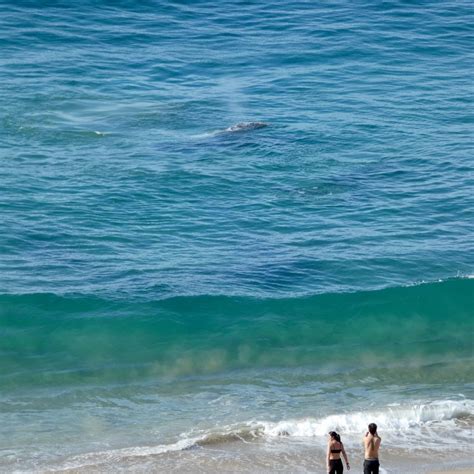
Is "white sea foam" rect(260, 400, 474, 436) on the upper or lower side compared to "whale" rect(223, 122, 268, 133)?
lower

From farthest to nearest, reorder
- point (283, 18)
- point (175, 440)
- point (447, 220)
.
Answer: point (283, 18) → point (447, 220) → point (175, 440)

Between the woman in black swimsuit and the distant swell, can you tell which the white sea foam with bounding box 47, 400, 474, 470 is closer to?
the woman in black swimsuit

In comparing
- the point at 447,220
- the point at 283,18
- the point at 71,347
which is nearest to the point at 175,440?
the point at 71,347

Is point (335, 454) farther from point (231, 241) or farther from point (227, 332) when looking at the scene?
point (231, 241)

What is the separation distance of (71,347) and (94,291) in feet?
7.10

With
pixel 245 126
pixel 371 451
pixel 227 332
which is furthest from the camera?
pixel 245 126

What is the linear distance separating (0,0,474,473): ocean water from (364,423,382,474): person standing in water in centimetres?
140

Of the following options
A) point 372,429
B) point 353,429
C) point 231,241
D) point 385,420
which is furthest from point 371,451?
point 231,241

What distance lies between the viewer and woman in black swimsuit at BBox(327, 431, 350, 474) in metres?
22.6

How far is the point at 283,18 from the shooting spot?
187 ft

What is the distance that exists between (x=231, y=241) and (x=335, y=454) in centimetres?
1378

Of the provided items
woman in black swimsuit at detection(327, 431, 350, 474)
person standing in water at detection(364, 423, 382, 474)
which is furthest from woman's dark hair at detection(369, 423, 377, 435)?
woman in black swimsuit at detection(327, 431, 350, 474)

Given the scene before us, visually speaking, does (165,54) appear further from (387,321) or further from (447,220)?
(387,321)

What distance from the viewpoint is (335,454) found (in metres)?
22.7
